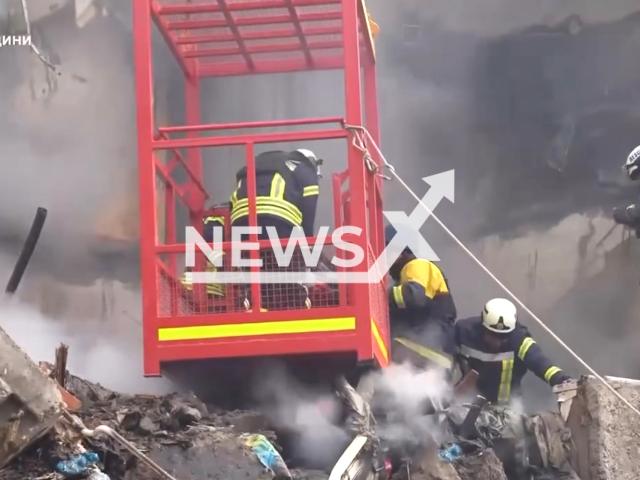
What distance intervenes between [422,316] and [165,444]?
2.95 meters

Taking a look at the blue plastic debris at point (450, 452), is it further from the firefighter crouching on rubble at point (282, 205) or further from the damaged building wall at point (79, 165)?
the damaged building wall at point (79, 165)

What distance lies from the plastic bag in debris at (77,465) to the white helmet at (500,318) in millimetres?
4019

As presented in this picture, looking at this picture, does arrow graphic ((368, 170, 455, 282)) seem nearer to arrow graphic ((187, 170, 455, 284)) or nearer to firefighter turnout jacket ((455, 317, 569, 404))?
arrow graphic ((187, 170, 455, 284))

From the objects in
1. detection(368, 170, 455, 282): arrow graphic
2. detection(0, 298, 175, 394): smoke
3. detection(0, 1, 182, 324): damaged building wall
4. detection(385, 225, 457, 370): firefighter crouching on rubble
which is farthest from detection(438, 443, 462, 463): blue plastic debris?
detection(0, 1, 182, 324): damaged building wall

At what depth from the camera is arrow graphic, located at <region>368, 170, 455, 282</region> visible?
328 inches

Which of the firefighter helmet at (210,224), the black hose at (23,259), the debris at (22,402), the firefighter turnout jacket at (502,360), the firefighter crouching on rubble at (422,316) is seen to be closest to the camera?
the debris at (22,402)

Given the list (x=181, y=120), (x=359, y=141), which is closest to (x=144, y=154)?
(x=359, y=141)

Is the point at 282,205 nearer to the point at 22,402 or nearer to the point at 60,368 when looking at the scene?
the point at 60,368

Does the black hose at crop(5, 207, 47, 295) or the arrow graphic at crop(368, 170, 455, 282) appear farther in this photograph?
the black hose at crop(5, 207, 47, 295)

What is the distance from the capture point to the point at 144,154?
6.49 m

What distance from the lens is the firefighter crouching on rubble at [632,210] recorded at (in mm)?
8383

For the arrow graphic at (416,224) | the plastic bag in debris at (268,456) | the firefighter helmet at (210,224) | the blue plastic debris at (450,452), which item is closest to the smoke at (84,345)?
the firefighter helmet at (210,224)

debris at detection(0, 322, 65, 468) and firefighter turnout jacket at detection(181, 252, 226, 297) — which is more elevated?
firefighter turnout jacket at detection(181, 252, 226, 297)

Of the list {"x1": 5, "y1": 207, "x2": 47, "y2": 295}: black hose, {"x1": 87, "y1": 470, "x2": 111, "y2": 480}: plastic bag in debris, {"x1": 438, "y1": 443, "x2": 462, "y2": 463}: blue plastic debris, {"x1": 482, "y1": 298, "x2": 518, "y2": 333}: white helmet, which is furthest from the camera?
{"x1": 5, "y1": 207, "x2": 47, "y2": 295}: black hose
